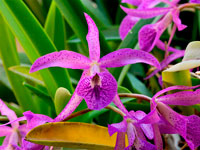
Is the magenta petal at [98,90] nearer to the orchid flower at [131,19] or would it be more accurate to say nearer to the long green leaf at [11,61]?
the orchid flower at [131,19]

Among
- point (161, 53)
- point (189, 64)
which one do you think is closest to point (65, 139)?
point (189, 64)

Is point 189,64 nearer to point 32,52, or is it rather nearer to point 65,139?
point 65,139

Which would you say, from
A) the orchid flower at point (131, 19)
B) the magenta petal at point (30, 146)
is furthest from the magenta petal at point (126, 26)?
the magenta petal at point (30, 146)

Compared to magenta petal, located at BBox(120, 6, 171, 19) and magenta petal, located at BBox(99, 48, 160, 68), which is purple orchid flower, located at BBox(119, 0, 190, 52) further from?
magenta petal, located at BBox(99, 48, 160, 68)

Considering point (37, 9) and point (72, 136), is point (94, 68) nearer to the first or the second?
point (72, 136)

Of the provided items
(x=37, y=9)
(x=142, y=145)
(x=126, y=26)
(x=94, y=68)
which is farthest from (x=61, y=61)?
(x=37, y=9)
